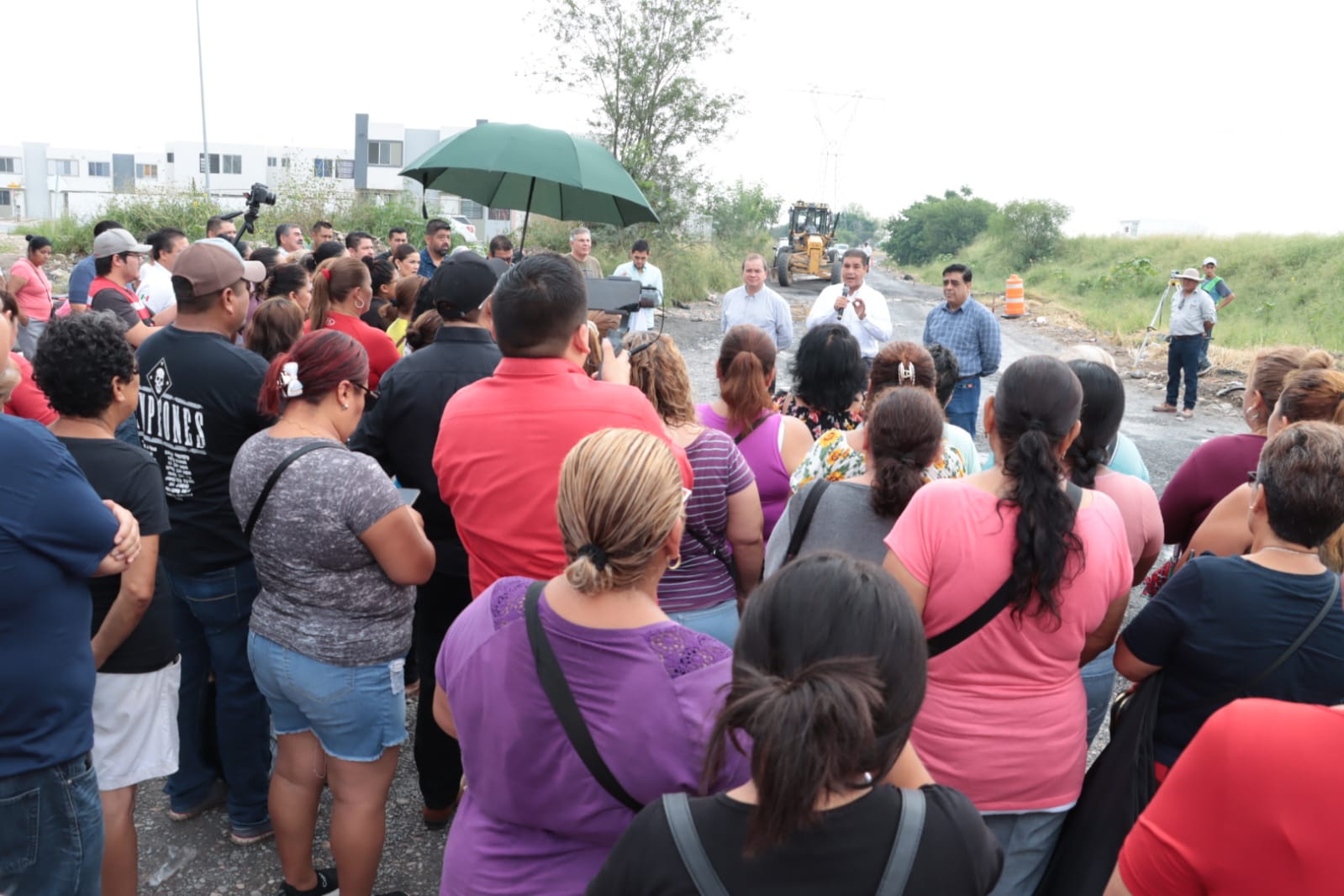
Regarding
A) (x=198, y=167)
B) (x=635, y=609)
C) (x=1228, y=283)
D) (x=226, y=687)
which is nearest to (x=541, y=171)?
(x=226, y=687)

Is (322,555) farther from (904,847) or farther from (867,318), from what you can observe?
(867,318)

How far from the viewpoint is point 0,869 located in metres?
2.03

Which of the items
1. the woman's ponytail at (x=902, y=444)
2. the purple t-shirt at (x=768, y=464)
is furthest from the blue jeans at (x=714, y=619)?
the woman's ponytail at (x=902, y=444)

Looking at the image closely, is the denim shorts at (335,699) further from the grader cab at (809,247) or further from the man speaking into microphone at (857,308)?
the grader cab at (809,247)

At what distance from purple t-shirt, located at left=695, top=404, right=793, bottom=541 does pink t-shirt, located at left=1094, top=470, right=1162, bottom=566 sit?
1023 mm

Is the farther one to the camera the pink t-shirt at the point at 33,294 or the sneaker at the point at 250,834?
the pink t-shirt at the point at 33,294

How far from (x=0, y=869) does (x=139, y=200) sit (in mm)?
21672

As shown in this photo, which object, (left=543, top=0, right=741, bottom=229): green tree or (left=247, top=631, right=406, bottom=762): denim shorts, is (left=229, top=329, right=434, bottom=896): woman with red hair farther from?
(left=543, top=0, right=741, bottom=229): green tree

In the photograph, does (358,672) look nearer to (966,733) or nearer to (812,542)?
Answer: (812,542)

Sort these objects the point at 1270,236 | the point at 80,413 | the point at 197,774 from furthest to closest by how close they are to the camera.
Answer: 1. the point at 1270,236
2. the point at 197,774
3. the point at 80,413

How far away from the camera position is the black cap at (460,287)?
131 inches

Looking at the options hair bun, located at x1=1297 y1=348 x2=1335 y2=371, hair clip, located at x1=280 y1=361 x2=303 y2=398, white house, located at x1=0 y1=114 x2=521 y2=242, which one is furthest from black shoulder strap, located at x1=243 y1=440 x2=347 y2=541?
white house, located at x1=0 y1=114 x2=521 y2=242

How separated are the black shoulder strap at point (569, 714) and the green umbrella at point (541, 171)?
11.1 feet

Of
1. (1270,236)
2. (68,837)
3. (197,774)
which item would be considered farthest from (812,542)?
(1270,236)
